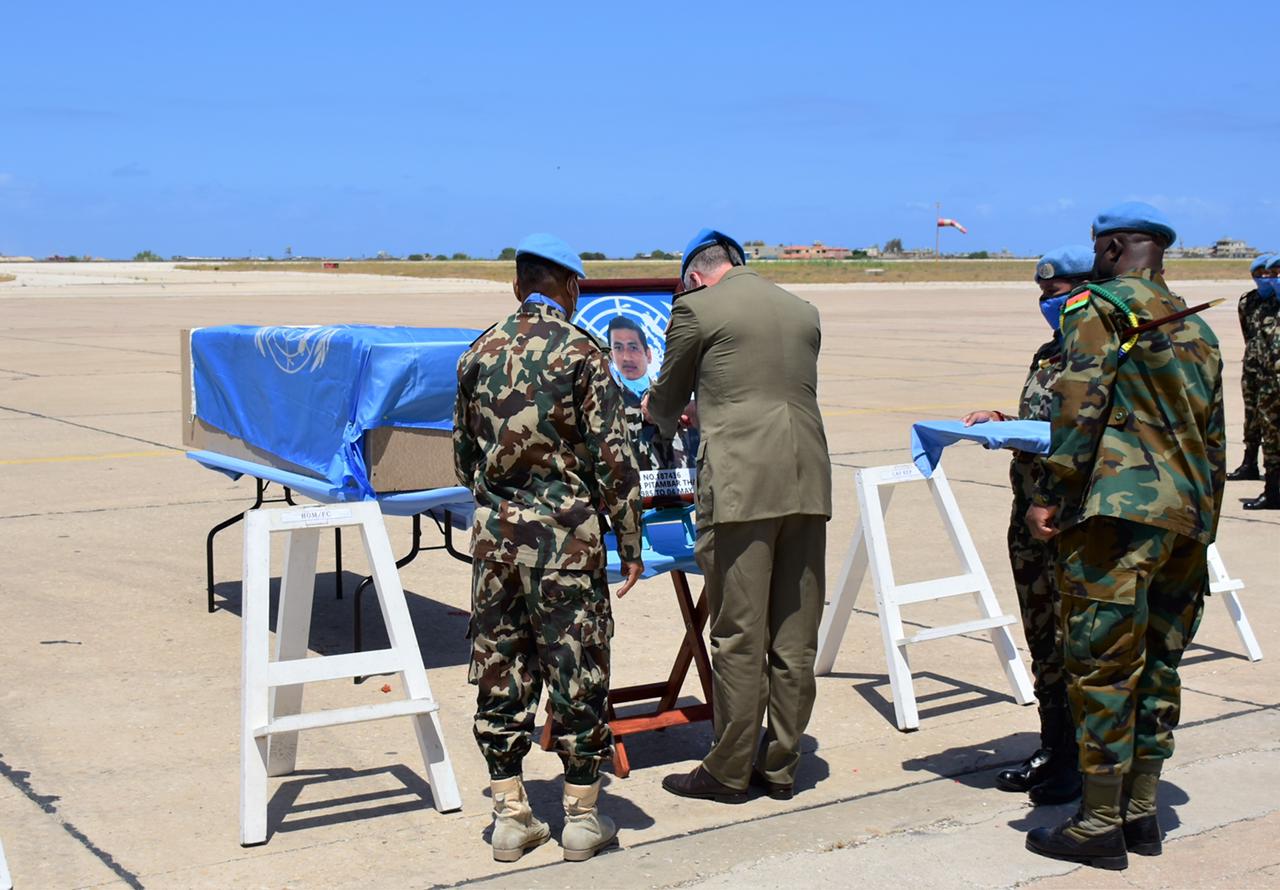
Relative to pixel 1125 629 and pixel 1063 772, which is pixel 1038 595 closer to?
pixel 1063 772

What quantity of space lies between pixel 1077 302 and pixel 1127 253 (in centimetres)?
28

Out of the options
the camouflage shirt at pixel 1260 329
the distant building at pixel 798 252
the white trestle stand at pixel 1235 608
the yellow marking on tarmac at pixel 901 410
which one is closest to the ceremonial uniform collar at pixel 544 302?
A: the white trestle stand at pixel 1235 608

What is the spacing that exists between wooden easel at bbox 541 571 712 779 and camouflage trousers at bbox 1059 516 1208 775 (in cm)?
159

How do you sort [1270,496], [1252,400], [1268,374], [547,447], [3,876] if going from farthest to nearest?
[1252,400], [1268,374], [1270,496], [547,447], [3,876]

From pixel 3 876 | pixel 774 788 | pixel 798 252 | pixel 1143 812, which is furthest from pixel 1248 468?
pixel 798 252

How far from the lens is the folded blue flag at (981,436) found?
5258 mm

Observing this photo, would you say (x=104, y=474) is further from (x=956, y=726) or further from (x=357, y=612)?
(x=956, y=726)

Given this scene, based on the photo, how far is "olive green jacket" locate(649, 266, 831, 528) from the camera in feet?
17.0

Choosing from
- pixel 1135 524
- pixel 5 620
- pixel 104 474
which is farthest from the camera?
pixel 104 474

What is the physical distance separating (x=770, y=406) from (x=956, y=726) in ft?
6.62

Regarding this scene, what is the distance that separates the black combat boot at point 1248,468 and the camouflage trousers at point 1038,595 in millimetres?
7949

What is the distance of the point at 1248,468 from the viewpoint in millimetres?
12906

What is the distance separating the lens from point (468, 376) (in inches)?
194

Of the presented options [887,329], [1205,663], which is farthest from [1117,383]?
[887,329]
